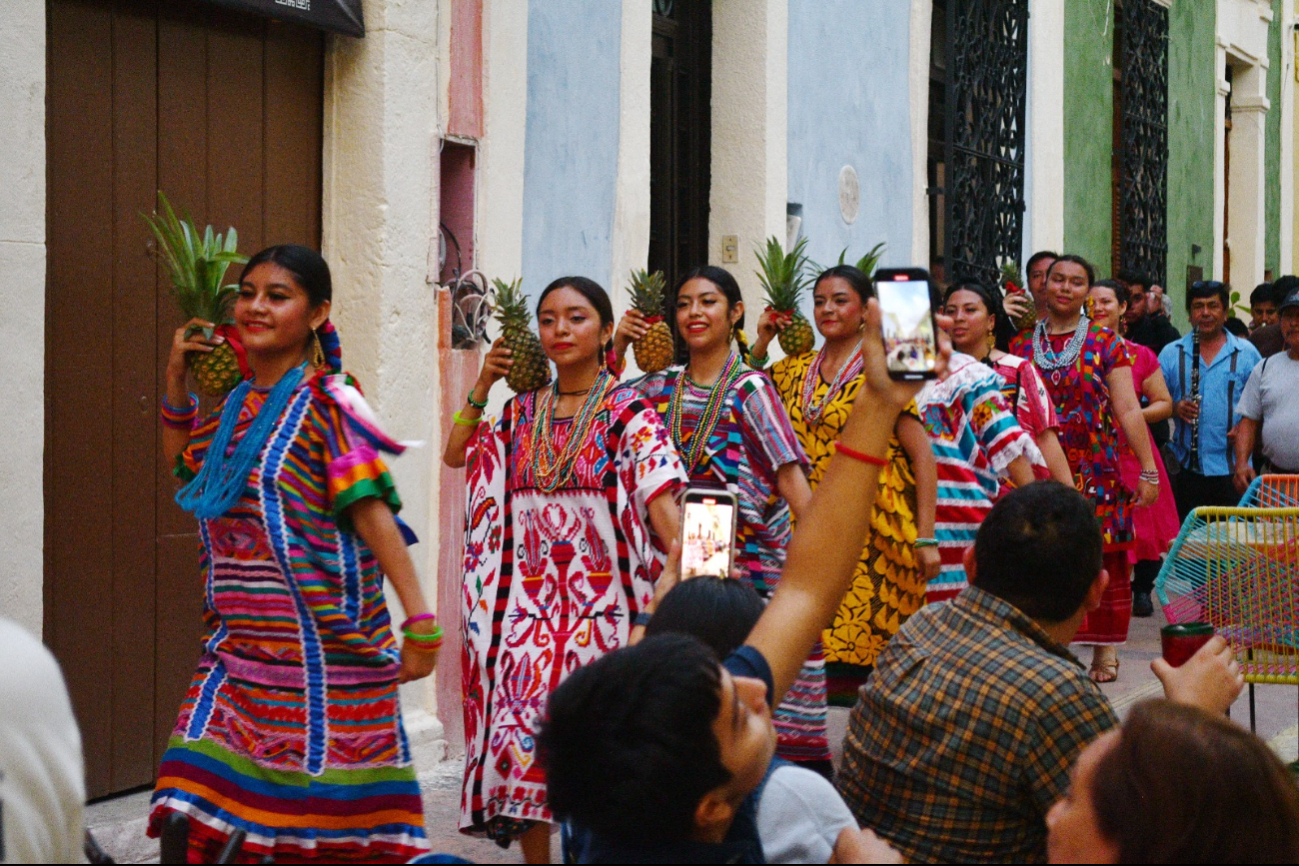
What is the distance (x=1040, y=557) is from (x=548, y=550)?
6.53 ft

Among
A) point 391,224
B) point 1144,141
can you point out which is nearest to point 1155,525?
point 391,224

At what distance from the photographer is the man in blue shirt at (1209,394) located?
11156mm

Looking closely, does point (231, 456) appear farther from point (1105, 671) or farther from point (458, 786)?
point (1105, 671)

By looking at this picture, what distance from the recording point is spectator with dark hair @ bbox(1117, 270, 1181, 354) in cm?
1291

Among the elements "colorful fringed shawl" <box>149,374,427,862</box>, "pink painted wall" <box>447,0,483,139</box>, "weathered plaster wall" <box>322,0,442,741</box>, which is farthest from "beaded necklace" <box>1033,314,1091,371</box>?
"colorful fringed shawl" <box>149,374,427,862</box>

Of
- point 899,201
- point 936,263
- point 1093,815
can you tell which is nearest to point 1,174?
point 1093,815

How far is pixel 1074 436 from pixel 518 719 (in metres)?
4.84

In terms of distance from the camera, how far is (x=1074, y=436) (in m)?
9.03

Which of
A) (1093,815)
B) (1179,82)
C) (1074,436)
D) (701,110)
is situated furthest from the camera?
(1179,82)

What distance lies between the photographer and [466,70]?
7227 millimetres

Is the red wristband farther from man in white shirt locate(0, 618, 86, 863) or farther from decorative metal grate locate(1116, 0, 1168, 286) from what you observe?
decorative metal grate locate(1116, 0, 1168, 286)

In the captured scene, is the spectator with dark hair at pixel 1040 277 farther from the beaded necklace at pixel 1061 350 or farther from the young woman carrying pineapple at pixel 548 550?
the young woman carrying pineapple at pixel 548 550

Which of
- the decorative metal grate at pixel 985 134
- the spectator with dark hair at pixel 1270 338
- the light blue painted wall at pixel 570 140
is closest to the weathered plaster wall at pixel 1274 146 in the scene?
the decorative metal grate at pixel 985 134

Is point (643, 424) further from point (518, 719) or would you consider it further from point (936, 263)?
point (936, 263)
